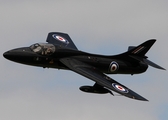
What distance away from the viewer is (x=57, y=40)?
6481cm

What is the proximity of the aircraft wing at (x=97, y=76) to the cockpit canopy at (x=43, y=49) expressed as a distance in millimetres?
1332

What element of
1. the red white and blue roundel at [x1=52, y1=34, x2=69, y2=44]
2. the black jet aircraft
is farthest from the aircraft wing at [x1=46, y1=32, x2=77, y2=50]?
the black jet aircraft

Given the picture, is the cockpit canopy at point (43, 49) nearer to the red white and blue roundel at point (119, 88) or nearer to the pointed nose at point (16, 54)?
the pointed nose at point (16, 54)

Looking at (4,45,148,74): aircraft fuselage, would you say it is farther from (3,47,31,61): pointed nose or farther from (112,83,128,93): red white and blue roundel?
(112,83,128,93): red white and blue roundel

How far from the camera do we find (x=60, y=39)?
65.4 metres

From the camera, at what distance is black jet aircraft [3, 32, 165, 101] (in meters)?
54.9

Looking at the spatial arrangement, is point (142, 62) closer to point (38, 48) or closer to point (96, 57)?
point (96, 57)

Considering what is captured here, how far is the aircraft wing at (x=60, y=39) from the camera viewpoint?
6419 centimetres

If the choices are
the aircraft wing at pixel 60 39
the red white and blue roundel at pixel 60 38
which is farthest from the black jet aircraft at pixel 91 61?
the red white and blue roundel at pixel 60 38

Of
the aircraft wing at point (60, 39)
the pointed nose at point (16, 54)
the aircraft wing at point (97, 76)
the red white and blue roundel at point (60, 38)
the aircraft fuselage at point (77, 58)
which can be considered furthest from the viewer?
the red white and blue roundel at point (60, 38)

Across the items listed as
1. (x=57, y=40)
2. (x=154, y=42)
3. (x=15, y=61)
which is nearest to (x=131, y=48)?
(x=154, y=42)

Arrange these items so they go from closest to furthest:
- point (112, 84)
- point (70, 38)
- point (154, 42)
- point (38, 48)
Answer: point (112, 84), point (38, 48), point (154, 42), point (70, 38)

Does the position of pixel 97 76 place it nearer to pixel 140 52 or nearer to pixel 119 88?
pixel 119 88

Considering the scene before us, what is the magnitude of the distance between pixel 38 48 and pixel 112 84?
7.98m
